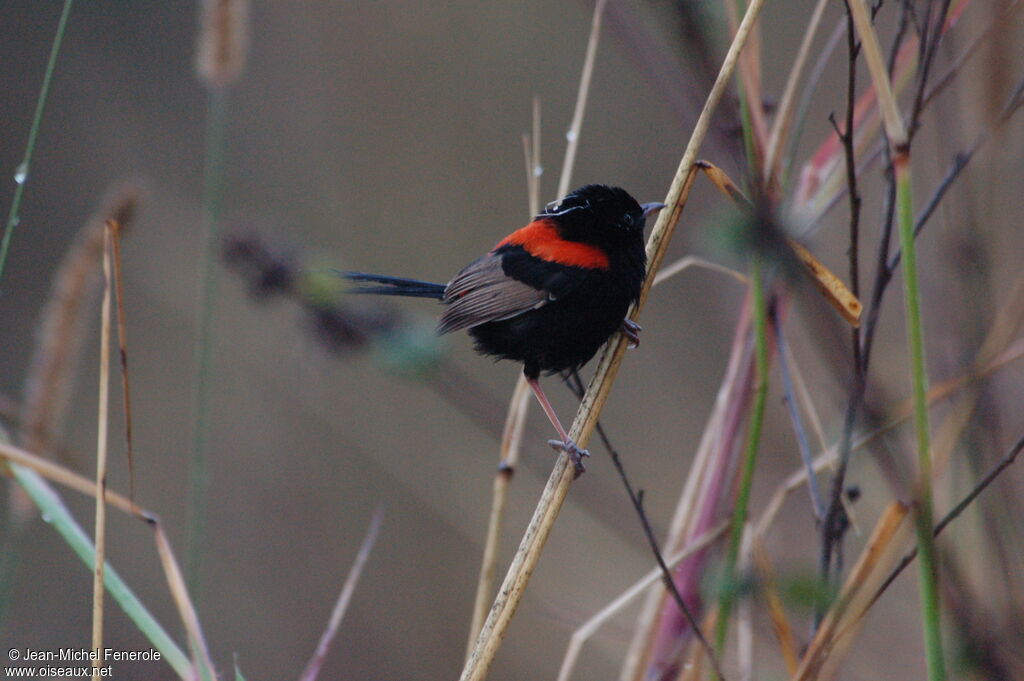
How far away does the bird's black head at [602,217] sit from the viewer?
314 cm

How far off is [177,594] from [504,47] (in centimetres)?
518

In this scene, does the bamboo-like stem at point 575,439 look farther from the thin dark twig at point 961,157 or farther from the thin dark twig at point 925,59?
the thin dark twig at point 961,157

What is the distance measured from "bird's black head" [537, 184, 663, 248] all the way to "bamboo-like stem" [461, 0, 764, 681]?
71 centimetres

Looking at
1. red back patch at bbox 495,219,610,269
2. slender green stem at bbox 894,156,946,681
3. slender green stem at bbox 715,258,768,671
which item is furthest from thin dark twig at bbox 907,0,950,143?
red back patch at bbox 495,219,610,269

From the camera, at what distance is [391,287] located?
123 inches

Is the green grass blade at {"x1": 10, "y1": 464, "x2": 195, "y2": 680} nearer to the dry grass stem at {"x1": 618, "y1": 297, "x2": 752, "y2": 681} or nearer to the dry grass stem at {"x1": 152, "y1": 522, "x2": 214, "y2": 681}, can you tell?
the dry grass stem at {"x1": 152, "y1": 522, "x2": 214, "y2": 681}

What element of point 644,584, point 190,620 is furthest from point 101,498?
point 644,584

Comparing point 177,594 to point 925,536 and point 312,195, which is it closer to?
point 925,536

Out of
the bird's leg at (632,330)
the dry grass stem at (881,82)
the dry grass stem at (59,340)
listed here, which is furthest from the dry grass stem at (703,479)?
the dry grass stem at (59,340)

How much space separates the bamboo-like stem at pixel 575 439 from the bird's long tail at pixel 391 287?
0.93 m

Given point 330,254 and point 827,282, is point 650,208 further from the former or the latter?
point 330,254

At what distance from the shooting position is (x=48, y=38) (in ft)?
23.2

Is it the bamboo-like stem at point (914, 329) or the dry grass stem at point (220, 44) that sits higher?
the dry grass stem at point (220, 44)

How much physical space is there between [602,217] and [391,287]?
0.82 m
